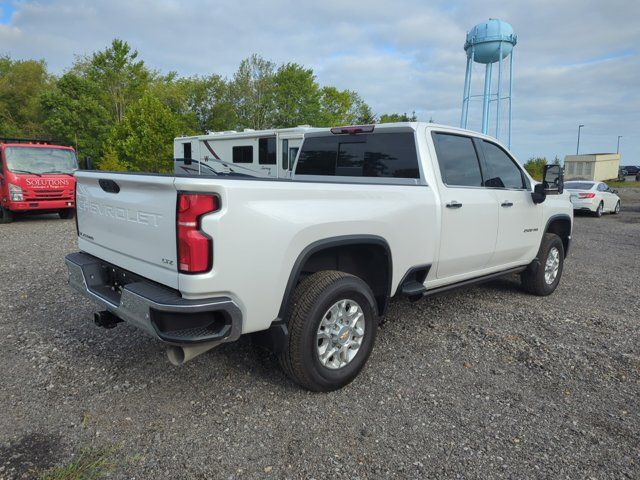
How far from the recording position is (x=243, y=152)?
618 inches

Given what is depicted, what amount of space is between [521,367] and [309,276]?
1.93 meters

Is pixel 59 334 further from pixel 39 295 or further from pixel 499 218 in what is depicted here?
pixel 499 218

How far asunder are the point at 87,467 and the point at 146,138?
81.6 ft

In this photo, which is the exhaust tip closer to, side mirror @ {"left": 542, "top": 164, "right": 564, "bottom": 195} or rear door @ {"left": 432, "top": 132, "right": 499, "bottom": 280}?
rear door @ {"left": 432, "top": 132, "right": 499, "bottom": 280}

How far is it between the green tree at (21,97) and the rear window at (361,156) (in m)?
41.5

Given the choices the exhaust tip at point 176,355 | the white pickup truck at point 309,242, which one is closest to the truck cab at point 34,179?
the white pickup truck at point 309,242

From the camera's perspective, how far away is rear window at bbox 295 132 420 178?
4020mm

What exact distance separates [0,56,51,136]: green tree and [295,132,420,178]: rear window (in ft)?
136

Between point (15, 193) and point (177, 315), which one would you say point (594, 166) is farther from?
point (177, 315)

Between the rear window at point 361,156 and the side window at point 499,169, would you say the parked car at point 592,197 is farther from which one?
the rear window at point 361,156

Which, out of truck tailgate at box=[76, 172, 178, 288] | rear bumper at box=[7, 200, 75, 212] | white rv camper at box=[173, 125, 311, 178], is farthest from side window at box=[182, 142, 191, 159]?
truck tailgate at box=[76, 172, 178, 288]

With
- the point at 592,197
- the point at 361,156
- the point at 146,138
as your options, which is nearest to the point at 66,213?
the point at 361,156

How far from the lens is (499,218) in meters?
4.59

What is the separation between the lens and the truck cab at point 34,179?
11.5 meters
